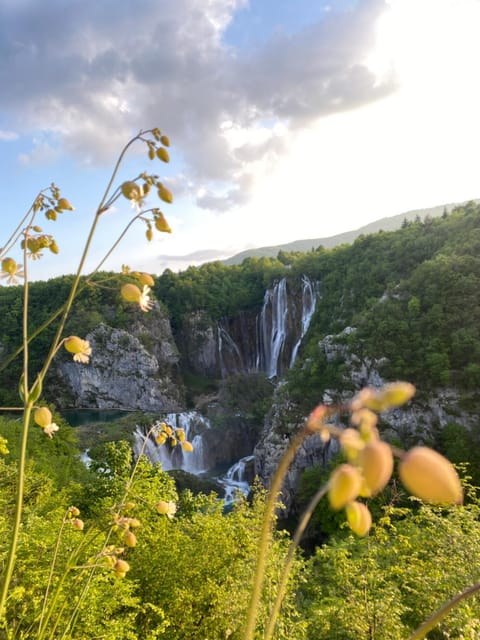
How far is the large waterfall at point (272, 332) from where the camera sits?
38.8 meters

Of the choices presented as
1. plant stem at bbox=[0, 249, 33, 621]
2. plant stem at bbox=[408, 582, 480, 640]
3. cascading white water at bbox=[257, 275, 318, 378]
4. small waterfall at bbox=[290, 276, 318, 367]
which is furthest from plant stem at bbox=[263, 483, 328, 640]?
small waterfall at bbox=[290, 276, 318, 367]

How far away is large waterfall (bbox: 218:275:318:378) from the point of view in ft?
127

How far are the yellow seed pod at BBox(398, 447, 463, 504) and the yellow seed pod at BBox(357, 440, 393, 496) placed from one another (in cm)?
3

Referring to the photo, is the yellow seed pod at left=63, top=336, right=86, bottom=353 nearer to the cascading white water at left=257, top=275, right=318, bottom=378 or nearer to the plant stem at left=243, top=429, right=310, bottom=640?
the plant stem at left=243, top=429, right=310, bottom=640

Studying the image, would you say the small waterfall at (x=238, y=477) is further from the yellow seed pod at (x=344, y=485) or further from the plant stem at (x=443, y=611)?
the yellow seed pod at (x=344, y=485)

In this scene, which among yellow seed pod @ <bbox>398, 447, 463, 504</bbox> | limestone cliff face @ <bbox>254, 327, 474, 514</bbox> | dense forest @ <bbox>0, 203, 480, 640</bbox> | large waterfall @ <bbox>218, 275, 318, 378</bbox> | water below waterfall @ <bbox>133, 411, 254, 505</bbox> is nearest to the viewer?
yellow seed pod @ <bbox>398, 447, 463, 504</bbox>

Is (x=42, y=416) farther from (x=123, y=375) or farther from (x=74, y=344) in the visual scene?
(x=123, y=375)

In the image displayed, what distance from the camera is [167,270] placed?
5753cm

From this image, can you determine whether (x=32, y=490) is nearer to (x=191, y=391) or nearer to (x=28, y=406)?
(x=28, y=406)

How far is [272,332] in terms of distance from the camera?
41.8 metres

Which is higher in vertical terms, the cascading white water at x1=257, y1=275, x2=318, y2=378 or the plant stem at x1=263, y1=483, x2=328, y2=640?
the plant stem at x1=263, y1=483, x2=328, y2=640

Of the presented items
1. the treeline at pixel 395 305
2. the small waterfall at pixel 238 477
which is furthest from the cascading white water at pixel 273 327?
the small waterfall at pixel 238 477

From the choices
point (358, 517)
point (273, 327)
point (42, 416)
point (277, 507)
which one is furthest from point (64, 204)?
point (273, 327)

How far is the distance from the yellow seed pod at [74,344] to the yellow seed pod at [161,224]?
0.51 m
